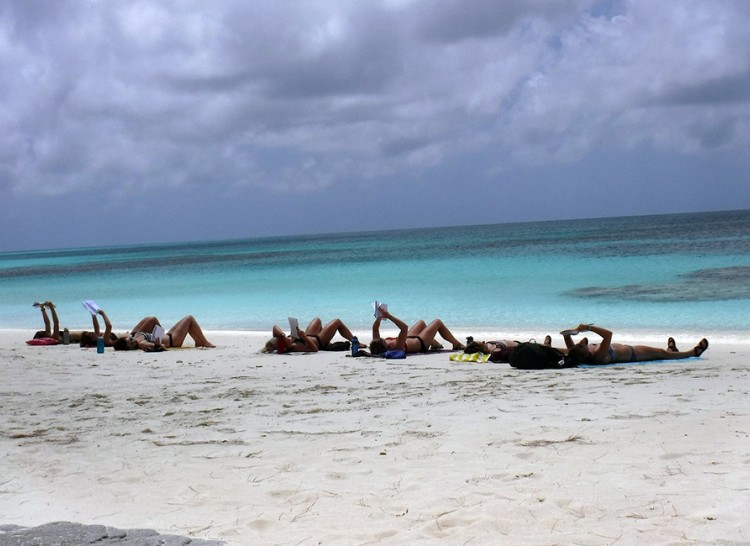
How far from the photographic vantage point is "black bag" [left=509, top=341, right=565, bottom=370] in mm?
9625

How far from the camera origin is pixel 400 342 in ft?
38.1

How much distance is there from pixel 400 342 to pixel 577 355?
9.45ft

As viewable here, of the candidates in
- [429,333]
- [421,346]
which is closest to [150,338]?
[421,346]

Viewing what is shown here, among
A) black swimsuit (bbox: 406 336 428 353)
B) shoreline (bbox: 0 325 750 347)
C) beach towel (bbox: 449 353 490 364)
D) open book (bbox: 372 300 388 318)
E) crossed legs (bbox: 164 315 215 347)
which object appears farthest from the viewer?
crossed legs (bbox: 164 315 215 347)

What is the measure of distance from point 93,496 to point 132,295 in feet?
96.7

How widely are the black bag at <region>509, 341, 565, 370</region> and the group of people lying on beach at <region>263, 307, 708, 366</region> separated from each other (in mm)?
198

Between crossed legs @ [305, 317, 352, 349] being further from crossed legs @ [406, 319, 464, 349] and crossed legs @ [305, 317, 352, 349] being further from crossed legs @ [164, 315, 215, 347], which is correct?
crossed legs @ [164, 315, 215, 347]

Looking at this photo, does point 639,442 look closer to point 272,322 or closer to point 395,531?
point 395,531

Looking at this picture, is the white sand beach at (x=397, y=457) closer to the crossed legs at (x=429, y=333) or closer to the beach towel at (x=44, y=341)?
the crossed legs at (x=429, y=333)

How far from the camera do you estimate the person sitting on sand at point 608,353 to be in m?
9.80

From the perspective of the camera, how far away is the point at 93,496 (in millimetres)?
4871

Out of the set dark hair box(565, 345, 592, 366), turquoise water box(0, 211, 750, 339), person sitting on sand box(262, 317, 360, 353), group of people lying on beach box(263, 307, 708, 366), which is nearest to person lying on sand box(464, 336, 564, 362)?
group of people lying on beach box(263, 307, 708, 366)

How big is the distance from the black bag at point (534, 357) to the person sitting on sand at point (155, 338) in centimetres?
625

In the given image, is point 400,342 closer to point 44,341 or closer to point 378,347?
point 378,347
